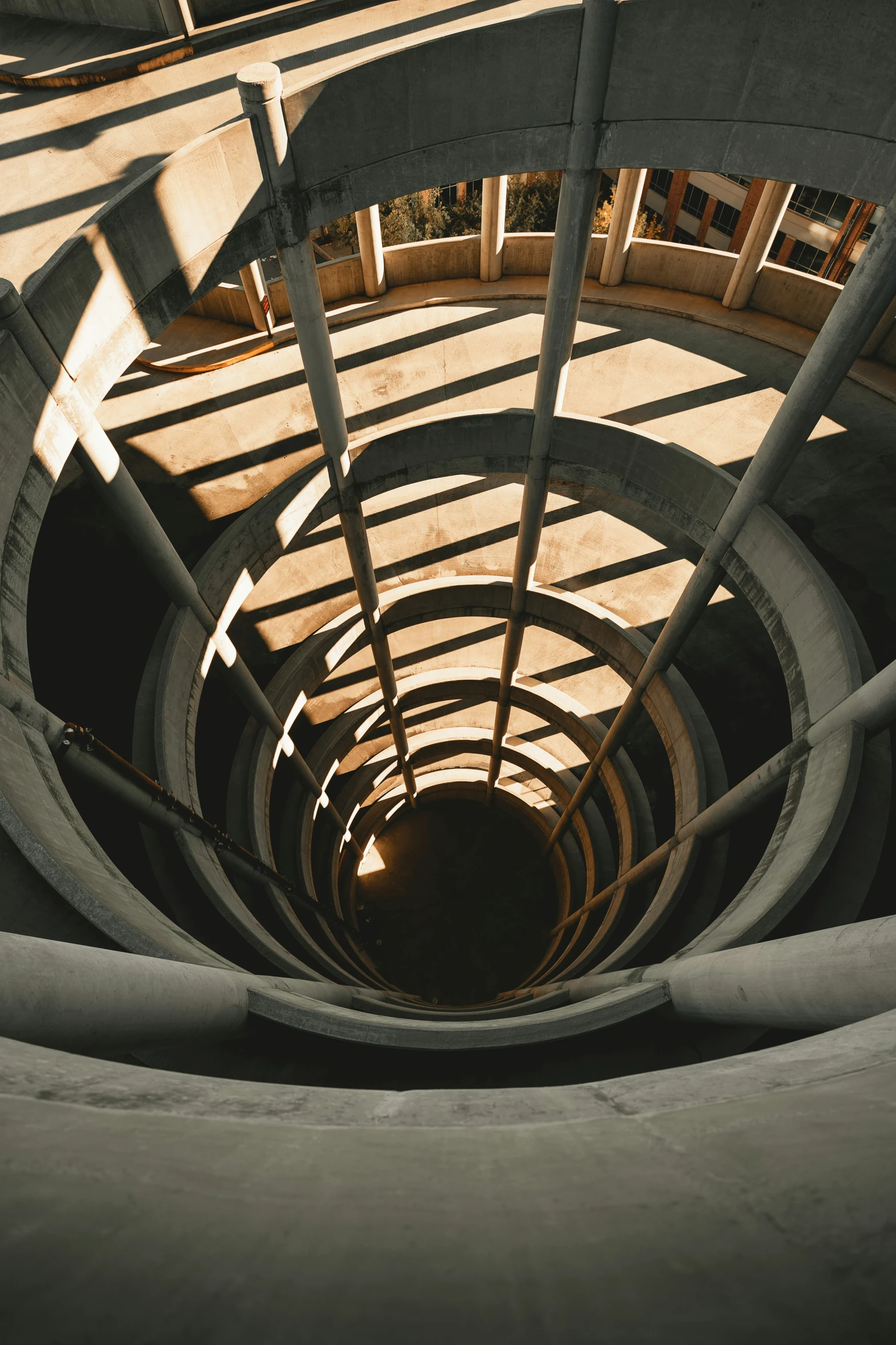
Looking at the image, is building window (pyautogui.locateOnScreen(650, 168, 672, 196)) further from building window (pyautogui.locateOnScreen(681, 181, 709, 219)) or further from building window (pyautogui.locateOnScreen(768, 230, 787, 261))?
building window (pyautogui.locateOnScreen(768, 230, 787, 261))

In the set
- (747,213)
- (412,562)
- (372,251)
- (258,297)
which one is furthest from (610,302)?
(747,213)

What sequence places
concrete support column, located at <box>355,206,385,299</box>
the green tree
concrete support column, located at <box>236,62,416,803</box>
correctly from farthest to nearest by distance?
the green tree
concrete support column, located at <box>355,206,385,299</box>
concrete support column, located at <box>236,62,416,803</box>

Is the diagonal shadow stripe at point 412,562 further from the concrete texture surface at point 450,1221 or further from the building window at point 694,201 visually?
the building window at point 694,201

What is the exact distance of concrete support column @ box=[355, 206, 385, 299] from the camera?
18.9 m

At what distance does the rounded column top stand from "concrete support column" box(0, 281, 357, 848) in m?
4.18

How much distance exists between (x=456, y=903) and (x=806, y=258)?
121ft

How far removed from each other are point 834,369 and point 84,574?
15.3 meters

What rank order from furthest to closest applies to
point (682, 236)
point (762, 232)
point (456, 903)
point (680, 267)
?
point (682, 236) → point (456, 903) → point (680, 267) → point (762, 232)

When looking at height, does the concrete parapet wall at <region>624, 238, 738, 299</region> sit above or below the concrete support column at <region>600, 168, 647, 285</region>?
below

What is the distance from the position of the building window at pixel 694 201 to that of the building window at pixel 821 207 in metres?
4.52

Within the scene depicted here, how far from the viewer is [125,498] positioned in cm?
1202

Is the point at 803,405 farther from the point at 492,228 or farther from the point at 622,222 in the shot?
the point at 492,228

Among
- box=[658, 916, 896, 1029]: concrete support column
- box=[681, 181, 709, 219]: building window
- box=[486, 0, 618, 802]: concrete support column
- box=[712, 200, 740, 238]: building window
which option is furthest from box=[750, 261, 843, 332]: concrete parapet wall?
box=[681, 181, 709, 219]: building window

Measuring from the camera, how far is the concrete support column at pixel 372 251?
18.9 m
